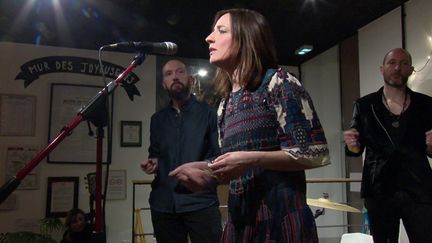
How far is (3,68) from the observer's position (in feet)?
12.9

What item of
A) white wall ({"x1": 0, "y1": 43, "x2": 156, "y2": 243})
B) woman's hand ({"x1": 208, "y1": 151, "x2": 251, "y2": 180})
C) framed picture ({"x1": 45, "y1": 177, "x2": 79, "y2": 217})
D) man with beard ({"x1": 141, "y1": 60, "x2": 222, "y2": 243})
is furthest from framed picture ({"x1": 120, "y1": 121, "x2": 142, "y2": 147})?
woman's hand ({"x1": 208, "y1": 151, "x2": 251, "y2": 180})

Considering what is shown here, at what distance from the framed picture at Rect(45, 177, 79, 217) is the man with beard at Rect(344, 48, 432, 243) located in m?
2.88

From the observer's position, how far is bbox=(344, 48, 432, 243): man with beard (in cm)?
183

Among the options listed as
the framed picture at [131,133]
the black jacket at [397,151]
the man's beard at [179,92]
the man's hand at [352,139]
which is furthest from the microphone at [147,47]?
the framed picture at [131,133]

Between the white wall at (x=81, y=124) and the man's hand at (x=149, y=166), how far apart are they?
2.36 meters

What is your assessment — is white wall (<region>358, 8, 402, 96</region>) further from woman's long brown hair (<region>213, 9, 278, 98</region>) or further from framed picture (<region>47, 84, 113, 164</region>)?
woman's long brown hair (<region>213, 9, 278, 98</region>)

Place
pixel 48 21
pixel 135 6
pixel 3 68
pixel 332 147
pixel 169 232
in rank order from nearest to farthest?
1. pixel 169 232
2. pixel 135 6
3. pixel 48 21
4. pixel 3 68
5. pixel 332 147

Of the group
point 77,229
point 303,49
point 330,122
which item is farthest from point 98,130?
point 330,122

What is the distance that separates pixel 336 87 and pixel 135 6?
7.54 feet

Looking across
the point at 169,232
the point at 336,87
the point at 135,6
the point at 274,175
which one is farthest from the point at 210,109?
the point at 336,87

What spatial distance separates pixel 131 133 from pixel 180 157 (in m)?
2.40

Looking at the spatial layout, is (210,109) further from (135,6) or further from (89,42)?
(89,42)

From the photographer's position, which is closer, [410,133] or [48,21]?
[410,133]

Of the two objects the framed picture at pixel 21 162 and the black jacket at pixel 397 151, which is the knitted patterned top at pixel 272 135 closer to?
the black jacket at pixel 397 151
